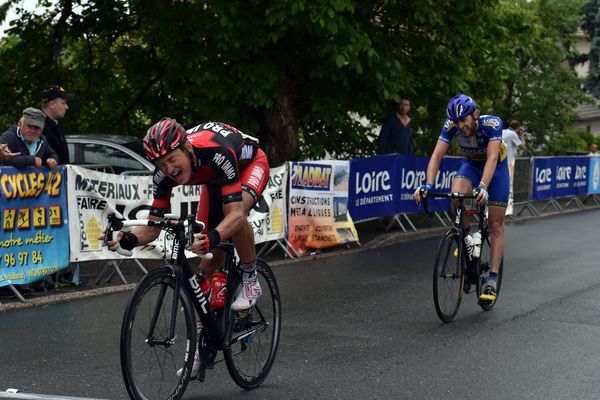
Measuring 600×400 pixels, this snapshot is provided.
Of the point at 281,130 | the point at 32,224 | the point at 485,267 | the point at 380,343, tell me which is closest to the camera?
the point at 380,343

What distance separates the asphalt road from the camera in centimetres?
606

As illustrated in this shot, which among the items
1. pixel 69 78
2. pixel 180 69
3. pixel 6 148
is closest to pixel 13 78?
pixel 69 78

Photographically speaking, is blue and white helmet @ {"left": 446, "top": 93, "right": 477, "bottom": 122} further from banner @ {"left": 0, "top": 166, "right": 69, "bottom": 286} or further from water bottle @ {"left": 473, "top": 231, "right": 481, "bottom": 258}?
banner @ {"left": 0, "top": 166, "right": 69, "bottom": 286}

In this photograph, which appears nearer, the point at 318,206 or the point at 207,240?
the point at 207,240

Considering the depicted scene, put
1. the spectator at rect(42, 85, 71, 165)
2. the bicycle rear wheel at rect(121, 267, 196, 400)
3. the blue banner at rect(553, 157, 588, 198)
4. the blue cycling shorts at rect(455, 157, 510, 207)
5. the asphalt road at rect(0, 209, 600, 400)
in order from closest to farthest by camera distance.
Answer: the bicycle rear wheel at rect(121, 267, 196, 400) → the asphalt road at rect(0, 209, 600, 400) → the blue cycling shorts at rect(455, 157, 510, 207) → the spectator at rect(42, 85, 71, 165) → the blue banner at rect(553, 157, 588, 198)

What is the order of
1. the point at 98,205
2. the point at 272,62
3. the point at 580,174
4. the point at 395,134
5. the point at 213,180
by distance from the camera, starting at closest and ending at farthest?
the point at 213,180 → the point at 98,205 → the point at 272,62 → the point at 395,134 → the point at 580,174

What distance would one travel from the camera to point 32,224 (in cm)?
927

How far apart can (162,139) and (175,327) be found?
3.43ft

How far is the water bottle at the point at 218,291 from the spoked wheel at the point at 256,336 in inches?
3.3

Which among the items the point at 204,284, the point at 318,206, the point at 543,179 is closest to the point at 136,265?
the point at 318,206

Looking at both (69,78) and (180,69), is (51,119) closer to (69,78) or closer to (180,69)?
(180,69)

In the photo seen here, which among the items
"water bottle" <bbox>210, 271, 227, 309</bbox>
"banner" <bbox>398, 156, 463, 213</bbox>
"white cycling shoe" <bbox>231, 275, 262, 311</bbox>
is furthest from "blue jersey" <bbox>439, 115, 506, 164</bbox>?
"banner" <bbox>398, 156, 463, 213</bbox>

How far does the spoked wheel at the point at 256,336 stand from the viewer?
229 inches

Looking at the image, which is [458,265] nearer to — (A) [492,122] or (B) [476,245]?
(B) [476,245]
